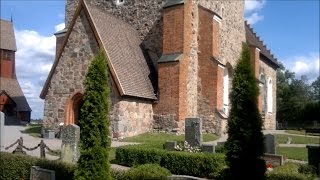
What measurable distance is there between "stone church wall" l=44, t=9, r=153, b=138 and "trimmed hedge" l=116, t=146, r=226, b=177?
220 inches

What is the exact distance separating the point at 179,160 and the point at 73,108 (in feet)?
31.9

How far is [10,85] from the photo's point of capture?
4803cm

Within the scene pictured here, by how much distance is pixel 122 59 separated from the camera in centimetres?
2038

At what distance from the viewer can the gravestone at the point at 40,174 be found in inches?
412

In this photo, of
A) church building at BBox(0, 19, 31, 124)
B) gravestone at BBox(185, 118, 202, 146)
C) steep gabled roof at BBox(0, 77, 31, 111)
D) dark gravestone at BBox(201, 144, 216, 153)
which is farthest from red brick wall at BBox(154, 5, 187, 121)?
steep gabled roof at BBox(0, 77, 31, 111)

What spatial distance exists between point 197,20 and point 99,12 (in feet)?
19.7

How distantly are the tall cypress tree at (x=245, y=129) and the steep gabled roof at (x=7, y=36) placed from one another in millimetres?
47380

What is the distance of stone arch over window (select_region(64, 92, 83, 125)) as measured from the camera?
2042 cm

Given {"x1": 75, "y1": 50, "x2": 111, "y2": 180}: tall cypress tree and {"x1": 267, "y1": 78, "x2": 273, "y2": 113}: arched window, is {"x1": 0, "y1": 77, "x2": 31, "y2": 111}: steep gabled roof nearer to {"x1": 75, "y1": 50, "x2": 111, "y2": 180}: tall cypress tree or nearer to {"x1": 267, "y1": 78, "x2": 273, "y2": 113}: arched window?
{"x1": 267, "y1": 78, "x2": 273, "y2": 113}: arched window

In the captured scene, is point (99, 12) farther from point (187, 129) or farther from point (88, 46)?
point (187, 129)

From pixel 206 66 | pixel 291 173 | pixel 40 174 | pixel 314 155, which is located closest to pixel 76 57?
pixel 206 66

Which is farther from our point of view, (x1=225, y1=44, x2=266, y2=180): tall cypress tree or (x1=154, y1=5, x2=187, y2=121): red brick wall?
(x1=154, y1=5, x2=187, y2=121): red brick wall

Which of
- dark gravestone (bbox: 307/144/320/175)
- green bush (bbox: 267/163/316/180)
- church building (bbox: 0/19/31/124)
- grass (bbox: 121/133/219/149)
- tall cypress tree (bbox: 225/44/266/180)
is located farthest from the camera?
church building (bbox: 0/19/31/124)

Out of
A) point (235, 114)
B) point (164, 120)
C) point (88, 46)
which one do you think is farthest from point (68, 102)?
point (235, 114)
